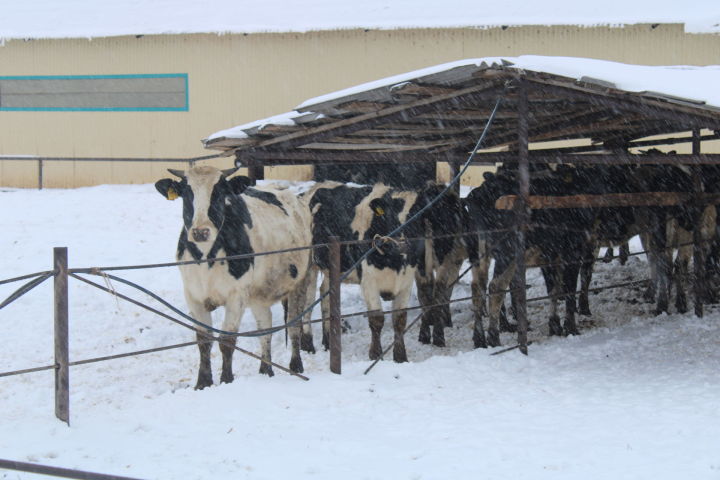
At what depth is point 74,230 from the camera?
1525 centimetres

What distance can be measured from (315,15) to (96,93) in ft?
19.0

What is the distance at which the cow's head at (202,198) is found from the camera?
7337 mm

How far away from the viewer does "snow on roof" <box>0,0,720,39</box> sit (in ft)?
62.2

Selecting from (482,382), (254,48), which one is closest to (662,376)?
(482,382)

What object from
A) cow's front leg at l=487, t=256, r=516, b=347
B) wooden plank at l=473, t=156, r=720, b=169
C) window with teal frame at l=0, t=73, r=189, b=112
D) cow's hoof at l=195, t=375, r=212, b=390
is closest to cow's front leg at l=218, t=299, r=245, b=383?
cow's hoof at l=195, t=375, r=212, b=390

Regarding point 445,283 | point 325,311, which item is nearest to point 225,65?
point 325,311

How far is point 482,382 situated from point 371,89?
2768 millimetres

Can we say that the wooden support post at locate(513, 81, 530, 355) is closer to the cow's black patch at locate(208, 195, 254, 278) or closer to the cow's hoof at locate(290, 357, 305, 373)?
the cow's hoof at locate(290, 357, 305, 373)

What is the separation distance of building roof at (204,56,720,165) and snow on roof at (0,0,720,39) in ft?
26.9

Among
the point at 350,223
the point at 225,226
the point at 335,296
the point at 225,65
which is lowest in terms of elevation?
the point at 335,296

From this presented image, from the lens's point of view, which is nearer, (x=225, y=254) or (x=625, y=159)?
(x=225, y=254)

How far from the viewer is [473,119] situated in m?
9.60

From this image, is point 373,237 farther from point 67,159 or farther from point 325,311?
point 67,159

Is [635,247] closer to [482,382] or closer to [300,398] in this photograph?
[482,382]
